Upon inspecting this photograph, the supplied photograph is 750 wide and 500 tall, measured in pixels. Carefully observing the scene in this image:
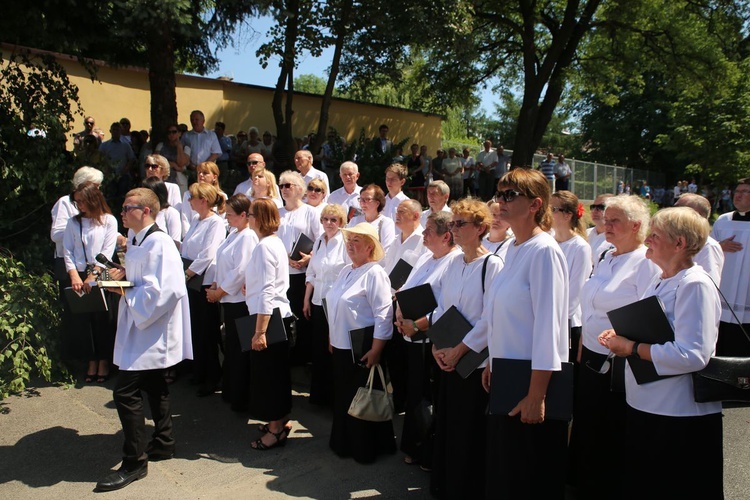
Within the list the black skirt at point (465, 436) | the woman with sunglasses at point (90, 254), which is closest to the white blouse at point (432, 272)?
the black skirt at point (465, 436)

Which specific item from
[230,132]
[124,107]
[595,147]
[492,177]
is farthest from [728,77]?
[595,147]

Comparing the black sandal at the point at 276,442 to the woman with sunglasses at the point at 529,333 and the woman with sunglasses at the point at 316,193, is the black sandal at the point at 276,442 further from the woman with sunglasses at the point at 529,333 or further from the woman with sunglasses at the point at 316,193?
the woman with sunglasses at the point at 316,193

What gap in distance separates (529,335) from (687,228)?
1.00 meters

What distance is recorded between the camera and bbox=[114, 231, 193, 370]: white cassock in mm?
4508

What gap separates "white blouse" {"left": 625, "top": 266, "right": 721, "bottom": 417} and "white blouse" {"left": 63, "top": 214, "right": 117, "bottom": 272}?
Result: 547cm

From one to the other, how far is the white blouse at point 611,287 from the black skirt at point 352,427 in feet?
5.24

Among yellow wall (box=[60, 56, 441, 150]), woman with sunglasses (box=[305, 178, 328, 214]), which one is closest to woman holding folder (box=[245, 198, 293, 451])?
woman with sunglasses (box=[305, 178, 328, 214])

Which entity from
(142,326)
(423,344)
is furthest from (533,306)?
(142,326)

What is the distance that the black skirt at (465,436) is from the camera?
387 centimetres

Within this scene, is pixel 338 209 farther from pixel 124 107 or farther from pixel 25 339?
pixel 124 107

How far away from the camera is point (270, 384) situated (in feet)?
16.7

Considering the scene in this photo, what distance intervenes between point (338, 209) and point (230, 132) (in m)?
12.1

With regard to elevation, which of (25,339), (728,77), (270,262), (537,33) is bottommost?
(25,339)

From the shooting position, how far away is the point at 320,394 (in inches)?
240
